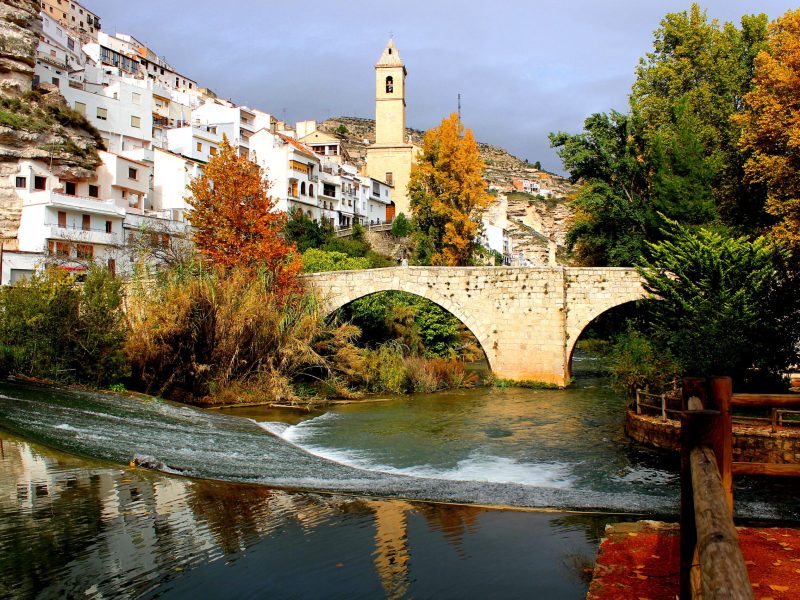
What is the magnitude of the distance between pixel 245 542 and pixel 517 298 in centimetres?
1651

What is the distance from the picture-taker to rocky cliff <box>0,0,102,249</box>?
31.8 meters

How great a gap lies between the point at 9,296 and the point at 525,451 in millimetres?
10758

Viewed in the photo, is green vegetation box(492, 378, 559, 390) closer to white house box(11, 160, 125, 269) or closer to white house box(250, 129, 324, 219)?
white house box(11, 160, 125, 269)

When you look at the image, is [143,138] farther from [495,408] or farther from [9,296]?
[495,408]

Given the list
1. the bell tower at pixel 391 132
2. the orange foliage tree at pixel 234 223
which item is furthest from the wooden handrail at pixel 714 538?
the bell tower at pixel 391 132

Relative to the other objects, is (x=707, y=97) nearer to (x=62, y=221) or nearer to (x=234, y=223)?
(x=234, y=223)

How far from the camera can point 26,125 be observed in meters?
33.1

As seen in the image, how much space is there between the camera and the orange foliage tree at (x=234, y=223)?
20.9m

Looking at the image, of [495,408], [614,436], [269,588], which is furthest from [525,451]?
[269,588]

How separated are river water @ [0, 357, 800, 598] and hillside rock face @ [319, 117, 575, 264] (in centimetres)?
5457

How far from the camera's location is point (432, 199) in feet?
108

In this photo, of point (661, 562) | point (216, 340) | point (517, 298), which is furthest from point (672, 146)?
point (661, 562)

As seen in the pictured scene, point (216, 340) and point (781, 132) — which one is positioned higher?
point (781, 132)

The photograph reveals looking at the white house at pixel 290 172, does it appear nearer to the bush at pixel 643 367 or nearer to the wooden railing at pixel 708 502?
the bush at pixel 643 367
